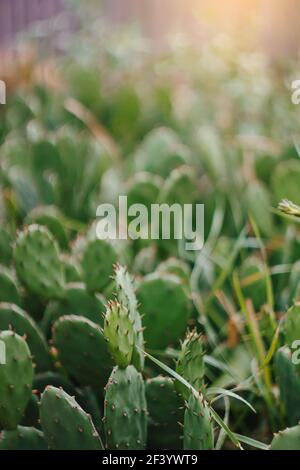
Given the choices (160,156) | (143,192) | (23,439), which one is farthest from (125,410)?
(160,156)

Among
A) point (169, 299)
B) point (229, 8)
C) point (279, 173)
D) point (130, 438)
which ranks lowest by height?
point (130, 438)

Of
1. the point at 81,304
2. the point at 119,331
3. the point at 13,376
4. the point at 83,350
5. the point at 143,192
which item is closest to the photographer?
the point at 119,331

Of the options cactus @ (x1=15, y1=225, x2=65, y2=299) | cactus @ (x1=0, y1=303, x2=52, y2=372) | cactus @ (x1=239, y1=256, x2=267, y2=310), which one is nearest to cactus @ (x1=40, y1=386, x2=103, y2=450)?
cactus @ (x1=0, y1=303, x2=52, y2=372)

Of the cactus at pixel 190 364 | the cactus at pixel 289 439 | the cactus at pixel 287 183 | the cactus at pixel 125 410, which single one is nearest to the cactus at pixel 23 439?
the cactus at pixel 125 410

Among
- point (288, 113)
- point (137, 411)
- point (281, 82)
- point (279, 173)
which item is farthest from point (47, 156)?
point (281, 82)

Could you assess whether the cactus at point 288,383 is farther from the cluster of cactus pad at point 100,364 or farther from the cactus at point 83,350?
the cactus at point 83,350

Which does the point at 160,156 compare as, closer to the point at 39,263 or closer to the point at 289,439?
the point at 39,263

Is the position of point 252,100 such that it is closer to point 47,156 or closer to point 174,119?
point 174,119
